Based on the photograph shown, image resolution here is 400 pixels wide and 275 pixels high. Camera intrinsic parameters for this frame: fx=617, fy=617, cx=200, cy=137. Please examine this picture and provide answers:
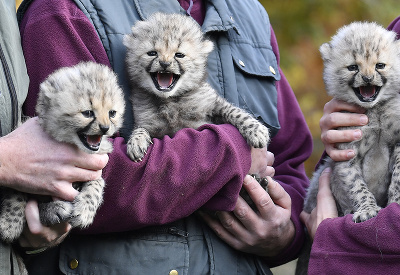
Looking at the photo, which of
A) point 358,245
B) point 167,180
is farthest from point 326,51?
point 167,180

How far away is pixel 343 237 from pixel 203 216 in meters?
0.85

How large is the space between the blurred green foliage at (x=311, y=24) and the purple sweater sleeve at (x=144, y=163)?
506 centimetres

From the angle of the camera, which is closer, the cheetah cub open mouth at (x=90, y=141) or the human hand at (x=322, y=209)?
the cheetah cub open mouth at (x=90, y=141)

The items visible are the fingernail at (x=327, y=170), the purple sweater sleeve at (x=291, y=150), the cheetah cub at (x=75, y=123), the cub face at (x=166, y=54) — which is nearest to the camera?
the cheetah cub at (x=75, y=123)

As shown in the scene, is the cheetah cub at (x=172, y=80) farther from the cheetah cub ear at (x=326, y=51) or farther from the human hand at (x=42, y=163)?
the cheetah cub ear at (x=326, y=51)

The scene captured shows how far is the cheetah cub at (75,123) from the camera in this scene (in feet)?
10.5

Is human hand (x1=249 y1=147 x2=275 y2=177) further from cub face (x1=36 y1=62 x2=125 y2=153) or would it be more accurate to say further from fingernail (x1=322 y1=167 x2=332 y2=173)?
cub face (x1=36 y1=62 x2=125 y2=153)

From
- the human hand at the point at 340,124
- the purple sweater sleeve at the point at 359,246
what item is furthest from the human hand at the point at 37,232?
the human hand at the point at 340,124

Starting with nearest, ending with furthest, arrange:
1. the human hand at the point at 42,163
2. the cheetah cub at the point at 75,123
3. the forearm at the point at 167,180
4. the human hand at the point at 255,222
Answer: the human hand at the point at 42,163, the cheetah cub at the point at 75,123, the forearm at the point at 167,180, the human hand at the point at 255,222

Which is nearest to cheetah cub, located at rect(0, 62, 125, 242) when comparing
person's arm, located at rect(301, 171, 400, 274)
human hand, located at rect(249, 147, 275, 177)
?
human hand, located at rect(249, 147, 275, 177)

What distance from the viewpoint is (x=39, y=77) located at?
3.50 metres

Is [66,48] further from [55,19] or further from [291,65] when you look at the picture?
[291,65]

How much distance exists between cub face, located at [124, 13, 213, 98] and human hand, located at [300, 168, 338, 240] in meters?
1.10

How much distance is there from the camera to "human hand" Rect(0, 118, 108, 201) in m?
3.10
